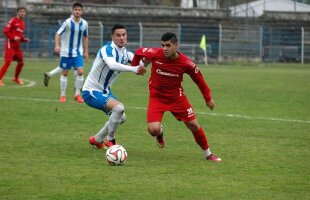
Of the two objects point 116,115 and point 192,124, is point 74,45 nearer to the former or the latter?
point 116,115

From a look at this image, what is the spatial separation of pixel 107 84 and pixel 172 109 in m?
1.28

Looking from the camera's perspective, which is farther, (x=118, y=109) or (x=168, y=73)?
(x=118, y=109)

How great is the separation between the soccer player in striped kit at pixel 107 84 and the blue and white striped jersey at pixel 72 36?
7187 millimetres

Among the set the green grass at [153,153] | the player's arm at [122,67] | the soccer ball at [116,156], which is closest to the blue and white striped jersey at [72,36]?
the green grass at [153,153]

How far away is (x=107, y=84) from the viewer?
37.3 ft

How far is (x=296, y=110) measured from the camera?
17312mm

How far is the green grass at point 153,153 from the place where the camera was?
8266 millimetres

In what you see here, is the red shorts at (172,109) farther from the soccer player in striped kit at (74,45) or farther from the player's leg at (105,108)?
the soccer player in striped kit at (74,45)

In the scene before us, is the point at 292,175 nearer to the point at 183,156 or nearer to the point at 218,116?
the point at 183,156

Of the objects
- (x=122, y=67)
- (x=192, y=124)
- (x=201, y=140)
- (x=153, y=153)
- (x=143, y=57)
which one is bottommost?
(x=153, y=153)

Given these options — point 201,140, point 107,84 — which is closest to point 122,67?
point 107,84

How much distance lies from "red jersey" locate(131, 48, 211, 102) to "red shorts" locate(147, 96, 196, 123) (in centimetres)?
7

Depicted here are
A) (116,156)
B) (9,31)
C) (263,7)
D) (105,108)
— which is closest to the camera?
(116,156)

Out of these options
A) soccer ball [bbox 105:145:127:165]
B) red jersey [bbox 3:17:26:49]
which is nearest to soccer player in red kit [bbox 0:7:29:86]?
red jersey [bbox 3:17:26:49]
